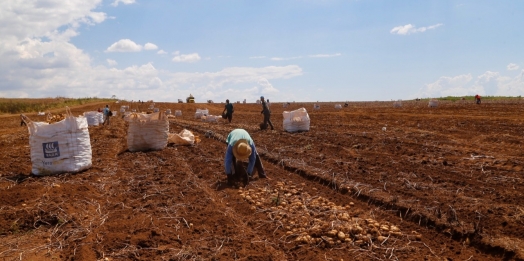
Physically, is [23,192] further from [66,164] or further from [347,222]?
[347,222]

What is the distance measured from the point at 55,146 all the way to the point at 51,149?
0.09 meters

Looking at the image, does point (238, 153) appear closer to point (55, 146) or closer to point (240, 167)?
point (240, 167)

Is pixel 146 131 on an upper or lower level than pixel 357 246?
upper

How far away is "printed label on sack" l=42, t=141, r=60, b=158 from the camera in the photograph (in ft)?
24.6

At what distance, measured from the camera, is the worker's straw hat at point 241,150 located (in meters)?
6.60

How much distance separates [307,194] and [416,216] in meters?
1.74

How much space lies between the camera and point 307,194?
6.37 metres

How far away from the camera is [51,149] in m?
7.51

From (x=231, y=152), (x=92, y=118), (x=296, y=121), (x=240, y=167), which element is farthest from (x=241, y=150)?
(x=92, y=118)

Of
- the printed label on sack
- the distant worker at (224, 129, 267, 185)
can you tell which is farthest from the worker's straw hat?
the printed label on sack

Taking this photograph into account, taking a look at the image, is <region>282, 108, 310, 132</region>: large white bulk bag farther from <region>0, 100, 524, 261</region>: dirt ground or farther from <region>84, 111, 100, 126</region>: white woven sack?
<region>84, 111, 100, 126</region>: white woven sack

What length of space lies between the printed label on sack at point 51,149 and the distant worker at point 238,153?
329 cm

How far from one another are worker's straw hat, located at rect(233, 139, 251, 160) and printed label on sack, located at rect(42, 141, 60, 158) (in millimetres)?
3495

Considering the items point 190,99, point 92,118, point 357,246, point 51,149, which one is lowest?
point 357,246
